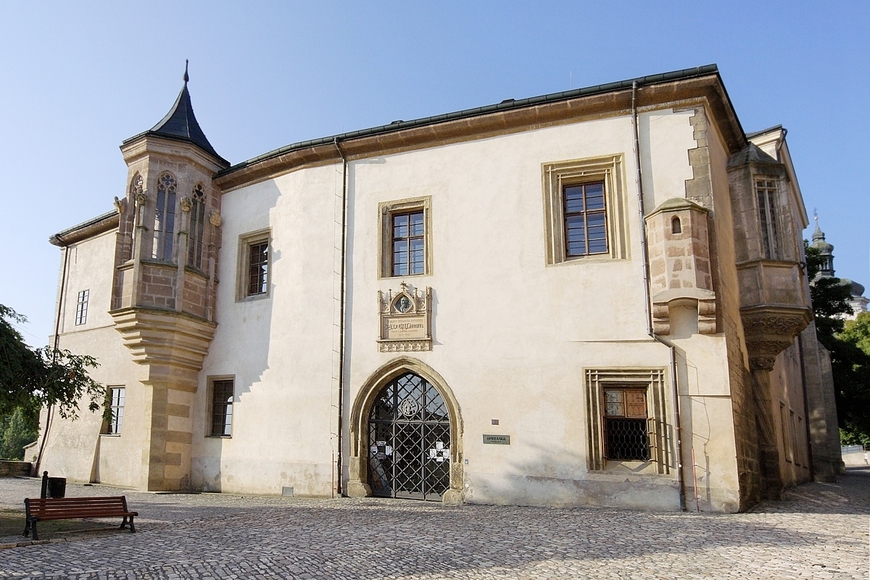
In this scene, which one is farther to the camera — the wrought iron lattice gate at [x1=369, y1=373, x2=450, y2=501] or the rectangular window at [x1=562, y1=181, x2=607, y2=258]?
the wrought iron lattice gate at [x1=369, y1=373, x2=450, y2=501]

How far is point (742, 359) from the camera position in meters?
14.1

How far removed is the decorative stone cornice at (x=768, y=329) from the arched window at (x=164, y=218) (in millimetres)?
12540

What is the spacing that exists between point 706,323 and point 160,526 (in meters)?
9.07

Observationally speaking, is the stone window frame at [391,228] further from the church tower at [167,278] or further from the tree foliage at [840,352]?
the tree foliage at [840,352]

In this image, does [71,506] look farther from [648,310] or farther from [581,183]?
[581,183]

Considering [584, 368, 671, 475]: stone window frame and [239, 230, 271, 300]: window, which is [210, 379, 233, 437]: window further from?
[584, 368, 671, 475]: stone window frame

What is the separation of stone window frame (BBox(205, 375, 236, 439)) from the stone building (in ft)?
0.17

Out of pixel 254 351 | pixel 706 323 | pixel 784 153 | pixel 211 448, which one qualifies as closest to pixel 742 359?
pixel 706 323

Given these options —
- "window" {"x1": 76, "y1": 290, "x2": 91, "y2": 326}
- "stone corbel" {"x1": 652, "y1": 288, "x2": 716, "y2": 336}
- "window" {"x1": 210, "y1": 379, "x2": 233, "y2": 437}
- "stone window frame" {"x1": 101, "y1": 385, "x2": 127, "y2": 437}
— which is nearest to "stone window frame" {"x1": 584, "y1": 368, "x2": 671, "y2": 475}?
"stone corbel" {"x1": 652, "y1": 288, "x2": 716, "y2": 336}

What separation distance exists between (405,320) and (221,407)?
5.33m

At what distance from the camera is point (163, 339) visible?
15.9 metres

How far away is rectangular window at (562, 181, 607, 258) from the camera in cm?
1355

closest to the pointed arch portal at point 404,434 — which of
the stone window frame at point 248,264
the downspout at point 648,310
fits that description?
Result: the stone window frame at point 248,264

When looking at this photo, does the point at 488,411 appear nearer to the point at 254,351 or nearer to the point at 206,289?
the point at 254,351
